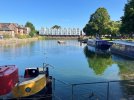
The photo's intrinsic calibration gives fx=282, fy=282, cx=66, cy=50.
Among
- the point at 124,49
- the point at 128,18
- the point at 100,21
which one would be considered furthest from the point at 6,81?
the point at 100,21

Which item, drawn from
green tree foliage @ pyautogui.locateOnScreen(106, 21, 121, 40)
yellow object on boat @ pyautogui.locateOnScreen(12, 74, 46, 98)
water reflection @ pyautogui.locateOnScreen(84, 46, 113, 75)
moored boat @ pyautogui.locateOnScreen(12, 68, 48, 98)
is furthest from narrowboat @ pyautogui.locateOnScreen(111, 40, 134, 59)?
green tree foliage @ pyautogui.locateOnScreen(106, 21, 121, 40)

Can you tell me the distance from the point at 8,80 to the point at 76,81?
36.0 ft

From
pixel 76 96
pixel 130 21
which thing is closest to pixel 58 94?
pixel 76 96

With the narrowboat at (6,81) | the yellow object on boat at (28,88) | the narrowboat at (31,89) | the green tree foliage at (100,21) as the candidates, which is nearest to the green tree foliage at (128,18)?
the narrowboat at (31,89)

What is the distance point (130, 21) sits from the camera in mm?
69062

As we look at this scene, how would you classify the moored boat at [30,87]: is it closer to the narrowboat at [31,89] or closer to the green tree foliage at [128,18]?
the narrowboat at [31,89]

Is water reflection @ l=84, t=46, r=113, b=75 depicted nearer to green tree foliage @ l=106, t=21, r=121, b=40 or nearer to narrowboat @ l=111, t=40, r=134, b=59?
narrowboat @ l=111, t=40, r=134, b=59

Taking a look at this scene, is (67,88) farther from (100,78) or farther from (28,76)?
(100,78)

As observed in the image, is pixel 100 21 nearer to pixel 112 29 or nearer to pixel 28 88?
pixel 112 29

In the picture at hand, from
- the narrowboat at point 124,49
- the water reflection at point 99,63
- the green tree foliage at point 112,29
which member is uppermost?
the green tree foliage at point 112,29

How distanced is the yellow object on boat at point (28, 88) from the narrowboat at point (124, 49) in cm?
3791

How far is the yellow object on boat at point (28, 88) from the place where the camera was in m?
18.6

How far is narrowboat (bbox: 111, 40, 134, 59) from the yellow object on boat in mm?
37905

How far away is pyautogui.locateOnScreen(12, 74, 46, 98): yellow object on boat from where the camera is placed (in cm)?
1864
